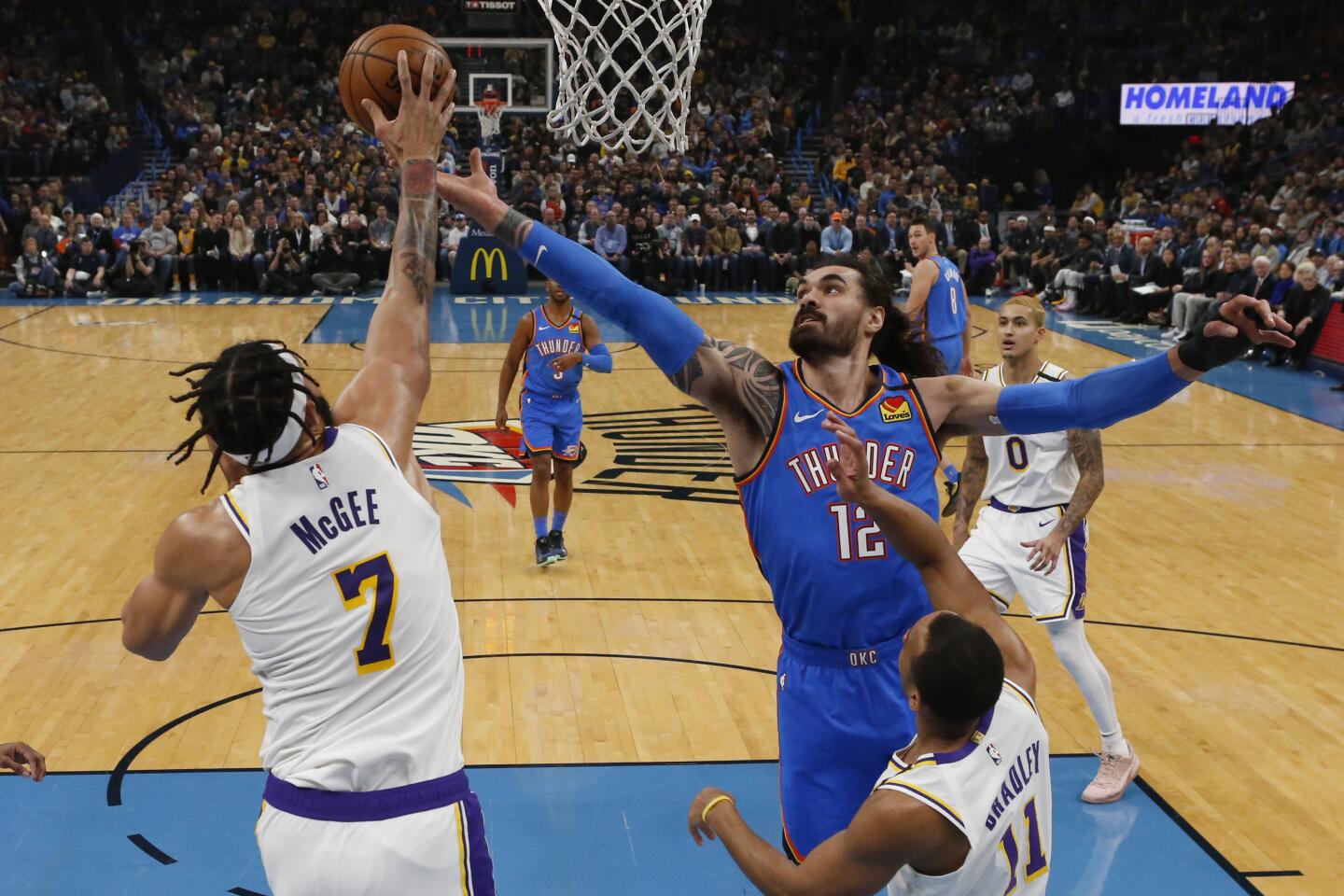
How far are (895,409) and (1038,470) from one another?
2388 millimetres

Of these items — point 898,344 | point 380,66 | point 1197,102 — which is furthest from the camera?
point 1197,102

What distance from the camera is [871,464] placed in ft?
11.6

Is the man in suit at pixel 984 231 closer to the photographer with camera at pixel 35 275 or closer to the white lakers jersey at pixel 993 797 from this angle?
the photographer with camera at pixel 35 275

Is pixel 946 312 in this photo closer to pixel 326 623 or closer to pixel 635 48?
pixel 635 48

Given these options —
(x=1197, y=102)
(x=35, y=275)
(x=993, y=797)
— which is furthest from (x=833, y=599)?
(x=1197, y=102)

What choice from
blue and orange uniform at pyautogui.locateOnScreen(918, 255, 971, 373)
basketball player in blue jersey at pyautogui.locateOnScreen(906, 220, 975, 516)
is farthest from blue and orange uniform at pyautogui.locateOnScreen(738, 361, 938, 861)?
blue and orange uniform at pyautogui.locateOnScreen(918, 255, 971, 373)

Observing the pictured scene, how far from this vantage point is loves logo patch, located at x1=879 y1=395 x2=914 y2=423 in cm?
359

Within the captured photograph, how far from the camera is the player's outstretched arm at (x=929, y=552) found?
2.87m

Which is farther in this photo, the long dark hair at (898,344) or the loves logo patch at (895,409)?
the long dark hair at (898,344)

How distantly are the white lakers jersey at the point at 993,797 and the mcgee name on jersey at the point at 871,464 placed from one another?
81 centimetres

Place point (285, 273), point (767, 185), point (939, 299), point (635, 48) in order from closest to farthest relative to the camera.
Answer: point (939, 299), point (635, 48), point (285, 273), point (767, 185)

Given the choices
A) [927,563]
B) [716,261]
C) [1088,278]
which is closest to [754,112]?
[716,261]

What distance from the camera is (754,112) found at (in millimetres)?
29453

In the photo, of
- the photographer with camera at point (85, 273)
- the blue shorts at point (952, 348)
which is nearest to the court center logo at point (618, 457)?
the blue shorts at point (952, 348)
